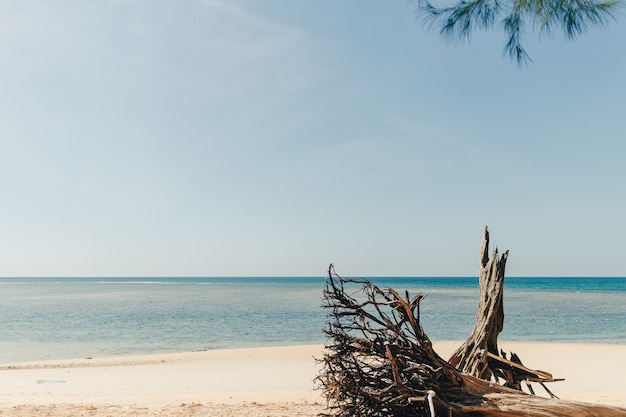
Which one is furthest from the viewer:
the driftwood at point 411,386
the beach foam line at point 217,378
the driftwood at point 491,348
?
the beach foam line at point 217,378

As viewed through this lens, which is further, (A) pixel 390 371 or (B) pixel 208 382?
(B) pixel 208 382

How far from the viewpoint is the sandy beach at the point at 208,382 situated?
8.07 m

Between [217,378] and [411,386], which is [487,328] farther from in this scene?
[217,378]

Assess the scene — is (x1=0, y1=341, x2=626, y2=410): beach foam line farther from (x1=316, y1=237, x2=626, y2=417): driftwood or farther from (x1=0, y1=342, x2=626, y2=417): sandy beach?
(x1=316, y1=237, x2=626, y2=417): driftwood

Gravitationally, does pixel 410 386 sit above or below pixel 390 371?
below

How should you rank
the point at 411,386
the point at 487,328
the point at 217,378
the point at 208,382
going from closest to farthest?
the point at 411,386
the point at 487,328
the point at 208,382
the point at 217,378

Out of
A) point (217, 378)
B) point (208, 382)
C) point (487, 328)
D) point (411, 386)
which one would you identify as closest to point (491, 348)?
point (487, 328)

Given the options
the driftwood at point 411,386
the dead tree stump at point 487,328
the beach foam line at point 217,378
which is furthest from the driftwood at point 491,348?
the beach foam line at point 217,378

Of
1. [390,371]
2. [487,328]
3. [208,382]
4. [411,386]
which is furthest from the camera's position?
[208,382]

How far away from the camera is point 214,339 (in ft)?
75.6

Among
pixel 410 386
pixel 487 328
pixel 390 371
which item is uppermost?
pixel 487 328

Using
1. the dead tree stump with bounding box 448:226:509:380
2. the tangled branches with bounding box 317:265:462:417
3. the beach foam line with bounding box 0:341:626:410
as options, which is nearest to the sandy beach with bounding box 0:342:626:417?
the beach foam line with bounding box 0:341:626:410

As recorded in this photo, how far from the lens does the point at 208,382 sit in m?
11.8

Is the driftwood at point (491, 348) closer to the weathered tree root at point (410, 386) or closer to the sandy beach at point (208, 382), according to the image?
the weathered tree root at point (410, 386)
